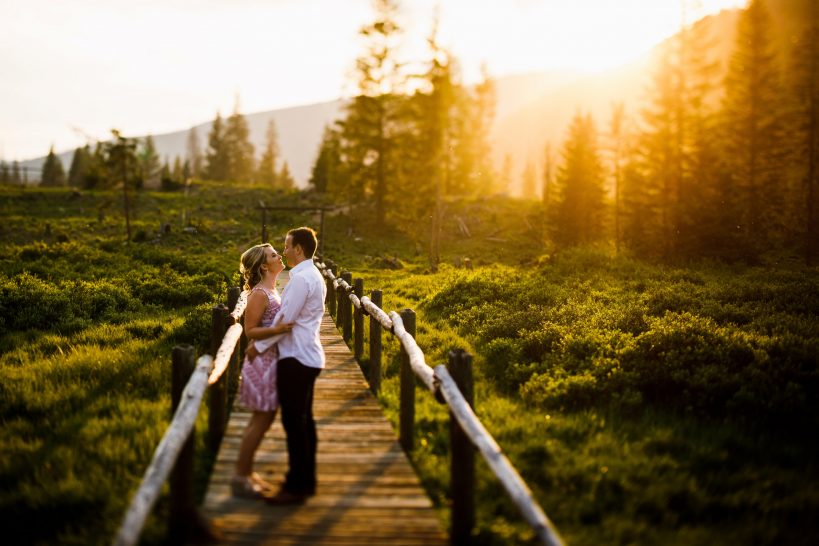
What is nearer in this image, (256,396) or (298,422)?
(298,422)

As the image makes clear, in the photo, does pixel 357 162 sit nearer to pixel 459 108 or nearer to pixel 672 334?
pixel 459 108

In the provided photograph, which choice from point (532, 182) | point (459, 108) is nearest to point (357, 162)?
point (459, 108)

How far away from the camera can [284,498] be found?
4.11 meters

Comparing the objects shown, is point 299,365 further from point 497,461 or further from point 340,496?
point 497,461

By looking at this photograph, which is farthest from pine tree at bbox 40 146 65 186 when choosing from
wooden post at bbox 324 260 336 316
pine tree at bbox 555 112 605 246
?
wooden post at bbox 324 260 336 316

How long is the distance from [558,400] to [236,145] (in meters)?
82.9

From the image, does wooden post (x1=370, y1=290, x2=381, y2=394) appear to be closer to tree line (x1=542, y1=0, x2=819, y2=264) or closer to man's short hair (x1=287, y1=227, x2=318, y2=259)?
man's short hair (x1=287, y1=227, x2=318, y2=259)

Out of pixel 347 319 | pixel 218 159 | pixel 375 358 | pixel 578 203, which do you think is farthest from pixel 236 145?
pixel 375 358

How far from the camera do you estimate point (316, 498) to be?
4254 mm

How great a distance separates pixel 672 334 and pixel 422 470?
17.7ft

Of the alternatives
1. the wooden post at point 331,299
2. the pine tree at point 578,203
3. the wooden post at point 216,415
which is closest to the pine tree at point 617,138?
the pine tree at point 578,203

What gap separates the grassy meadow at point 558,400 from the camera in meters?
4.12

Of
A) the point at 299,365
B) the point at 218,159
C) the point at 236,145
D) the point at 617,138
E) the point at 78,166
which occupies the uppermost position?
the point at 236,145

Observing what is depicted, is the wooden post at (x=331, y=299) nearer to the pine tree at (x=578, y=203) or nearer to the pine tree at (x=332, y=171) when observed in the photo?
the pine tree at (x=578, y=203)
